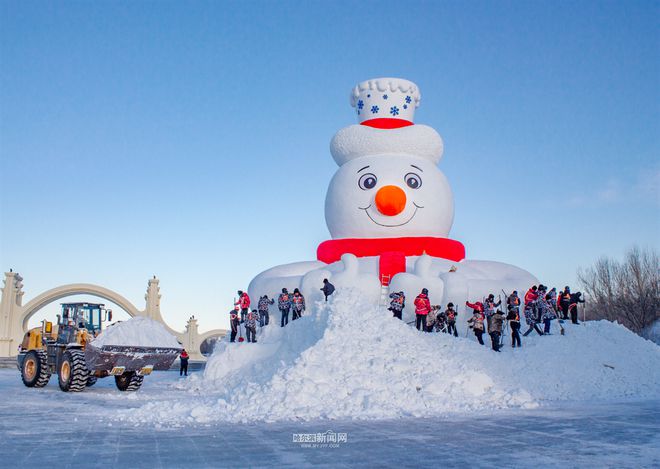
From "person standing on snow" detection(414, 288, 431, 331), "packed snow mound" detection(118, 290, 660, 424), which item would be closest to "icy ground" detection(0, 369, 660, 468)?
"packed snow mound" detection(118, 290, 660, 424)

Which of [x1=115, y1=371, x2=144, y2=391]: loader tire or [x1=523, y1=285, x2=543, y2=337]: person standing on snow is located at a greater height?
[x1=523, y1=285, x2=543, y2=337]: person standing on snow

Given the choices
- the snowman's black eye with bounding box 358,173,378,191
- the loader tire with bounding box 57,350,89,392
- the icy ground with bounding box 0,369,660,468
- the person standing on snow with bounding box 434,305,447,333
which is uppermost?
the snowman's black eye with bounding box 358,173,378,191

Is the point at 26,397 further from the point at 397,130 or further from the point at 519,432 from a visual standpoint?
the point at 397,130

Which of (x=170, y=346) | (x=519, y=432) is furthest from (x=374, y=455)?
(x=170, y=346)

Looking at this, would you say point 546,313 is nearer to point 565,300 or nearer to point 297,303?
point 565,300

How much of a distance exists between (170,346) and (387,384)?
5385 mm

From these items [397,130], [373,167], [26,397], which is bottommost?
[26,397]

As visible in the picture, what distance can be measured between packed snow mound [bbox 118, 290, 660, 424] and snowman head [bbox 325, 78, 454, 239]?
14.0ft

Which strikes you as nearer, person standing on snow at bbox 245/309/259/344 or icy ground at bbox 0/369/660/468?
icy ground at bbox 0/369/660/468

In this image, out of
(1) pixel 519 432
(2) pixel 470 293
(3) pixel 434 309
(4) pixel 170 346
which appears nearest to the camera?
(1) pixel 519 432

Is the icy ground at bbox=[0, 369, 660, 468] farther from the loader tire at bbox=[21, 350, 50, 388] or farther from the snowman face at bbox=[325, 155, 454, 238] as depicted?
the snowman face at bbox=[325, 155, 454, 238]

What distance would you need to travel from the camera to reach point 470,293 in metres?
16.8

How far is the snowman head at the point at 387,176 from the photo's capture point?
715 inches

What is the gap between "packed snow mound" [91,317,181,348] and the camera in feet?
41.5
